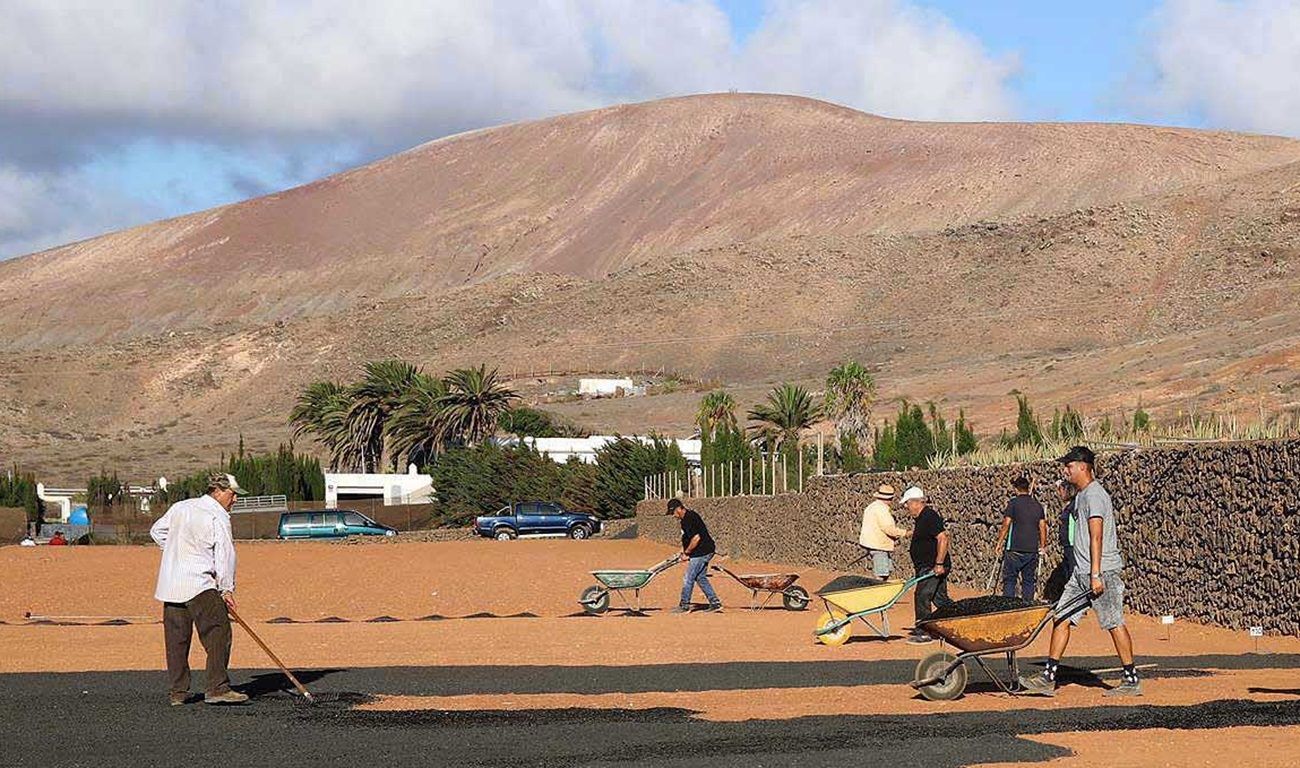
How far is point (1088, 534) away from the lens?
43.1 feet

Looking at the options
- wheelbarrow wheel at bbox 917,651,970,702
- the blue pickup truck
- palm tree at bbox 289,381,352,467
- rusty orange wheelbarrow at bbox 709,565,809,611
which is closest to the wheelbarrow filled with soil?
rusty orange wheelbarrow at bbox 709,565,809,611

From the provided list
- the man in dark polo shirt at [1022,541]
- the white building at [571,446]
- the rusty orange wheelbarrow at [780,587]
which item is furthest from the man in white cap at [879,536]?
the white building at [571,446]

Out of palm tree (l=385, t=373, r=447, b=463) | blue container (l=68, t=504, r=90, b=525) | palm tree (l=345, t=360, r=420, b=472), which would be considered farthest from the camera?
palm tree (l=345, t=360, r=420, b=472)

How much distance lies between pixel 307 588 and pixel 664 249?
134428 mm

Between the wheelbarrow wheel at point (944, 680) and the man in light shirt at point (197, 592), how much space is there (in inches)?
196

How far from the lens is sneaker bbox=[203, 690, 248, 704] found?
1332 cm

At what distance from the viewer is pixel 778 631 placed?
2036 cm

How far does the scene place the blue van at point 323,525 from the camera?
58.4 meters

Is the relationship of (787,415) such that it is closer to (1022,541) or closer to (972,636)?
A: (1022,541)

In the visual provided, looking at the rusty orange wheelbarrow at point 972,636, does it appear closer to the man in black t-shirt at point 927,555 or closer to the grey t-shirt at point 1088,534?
the grey t-shirt at point 1088,534

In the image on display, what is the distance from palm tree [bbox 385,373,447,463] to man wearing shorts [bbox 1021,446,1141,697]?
67.2 meters

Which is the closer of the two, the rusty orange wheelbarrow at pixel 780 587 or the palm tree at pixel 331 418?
the rusty orange wheelbarrow at pixel 780 587

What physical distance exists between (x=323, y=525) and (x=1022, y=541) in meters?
42.2

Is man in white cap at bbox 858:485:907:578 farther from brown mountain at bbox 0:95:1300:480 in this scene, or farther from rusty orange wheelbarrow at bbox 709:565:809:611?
brown mountain at bbox 0:95:1300:480
